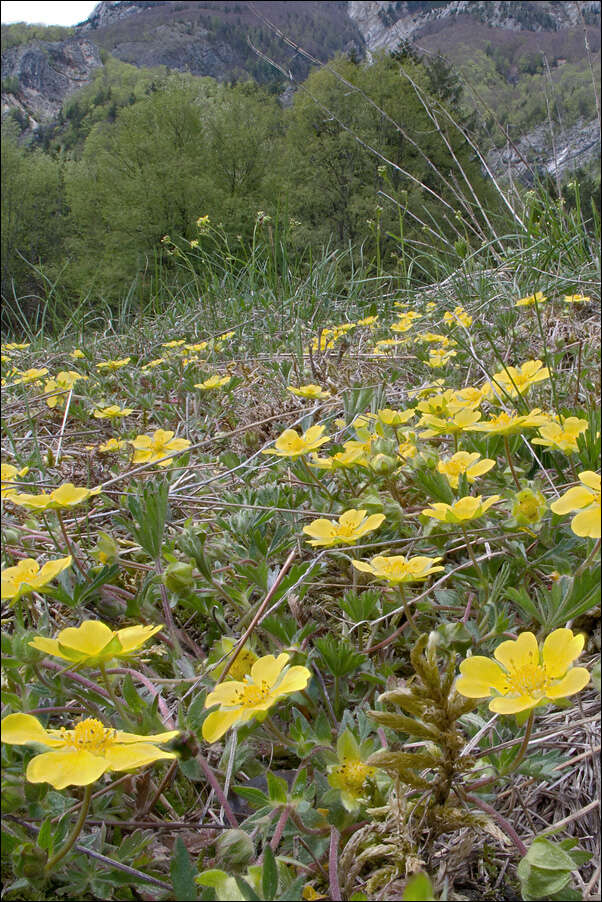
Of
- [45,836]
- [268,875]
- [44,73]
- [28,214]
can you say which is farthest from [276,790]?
[44,73]

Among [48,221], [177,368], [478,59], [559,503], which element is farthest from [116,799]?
[48,221]

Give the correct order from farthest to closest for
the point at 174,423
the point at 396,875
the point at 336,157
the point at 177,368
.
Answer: the point at 336,157 → the point at 177,368 → the point at 174,423 → the point at 396,875

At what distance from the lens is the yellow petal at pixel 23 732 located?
2.27 ft

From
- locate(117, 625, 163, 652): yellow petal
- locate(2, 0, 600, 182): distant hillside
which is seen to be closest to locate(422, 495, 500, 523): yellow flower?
locate(117, 625, 163, 652): yellow petal

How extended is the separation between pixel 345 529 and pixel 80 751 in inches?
22.3

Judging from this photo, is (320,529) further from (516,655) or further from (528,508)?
A: (516,655)

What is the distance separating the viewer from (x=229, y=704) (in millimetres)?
776

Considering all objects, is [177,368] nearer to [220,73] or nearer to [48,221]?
[48,221]

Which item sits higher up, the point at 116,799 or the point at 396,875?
the point at 396,875

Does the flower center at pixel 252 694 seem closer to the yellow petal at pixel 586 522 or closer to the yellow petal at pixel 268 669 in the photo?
the yellow petal at pixel 268 669

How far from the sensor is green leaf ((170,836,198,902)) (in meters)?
0.63

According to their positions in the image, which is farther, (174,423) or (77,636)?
(174,423)

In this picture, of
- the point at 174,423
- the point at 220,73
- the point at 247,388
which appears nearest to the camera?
the point at 174,423

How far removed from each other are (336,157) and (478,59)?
17111 millimetres
